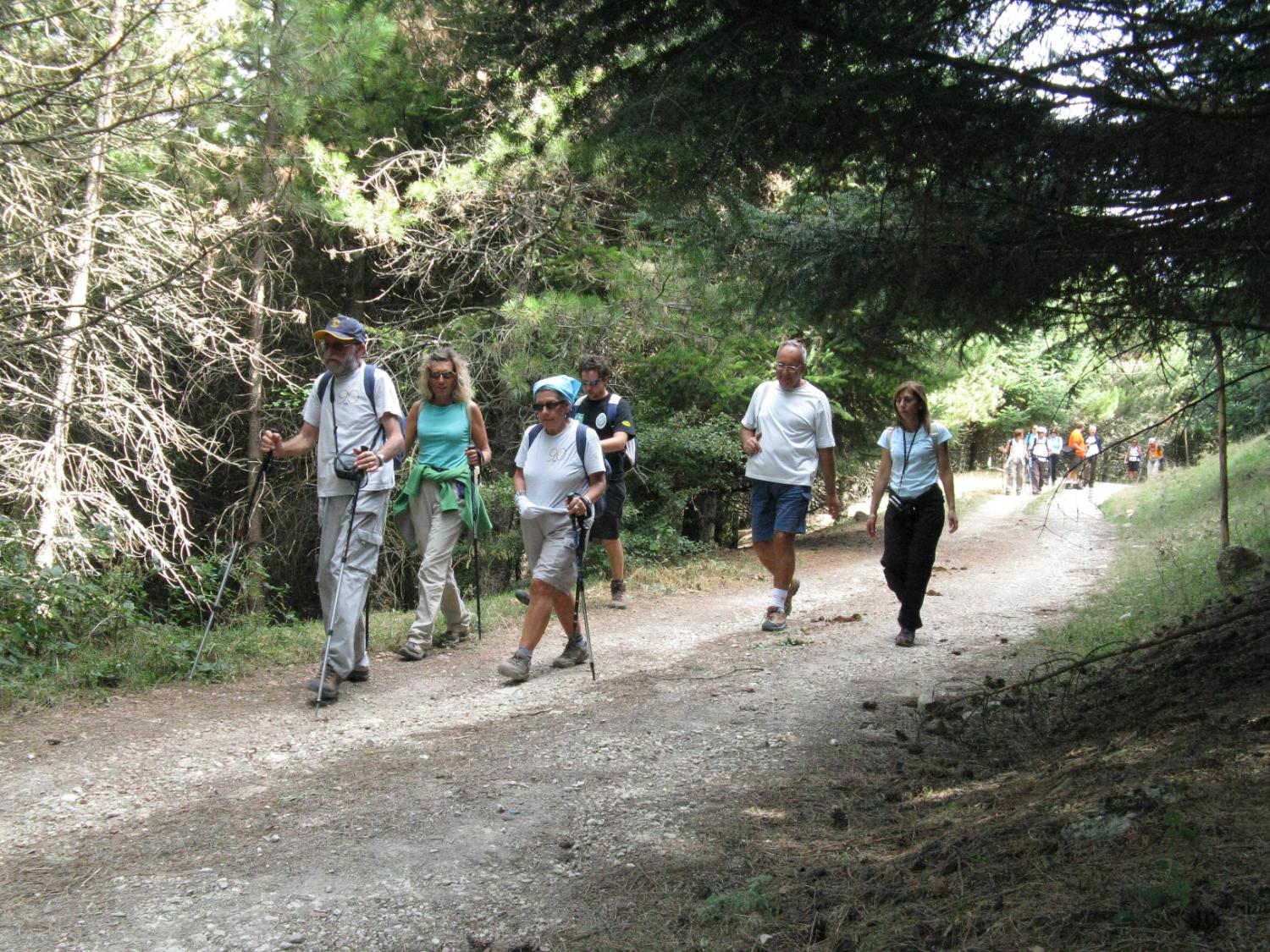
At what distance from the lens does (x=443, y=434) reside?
8.05 meters

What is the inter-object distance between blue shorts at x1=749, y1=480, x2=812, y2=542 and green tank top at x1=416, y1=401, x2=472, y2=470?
2325 millimetres

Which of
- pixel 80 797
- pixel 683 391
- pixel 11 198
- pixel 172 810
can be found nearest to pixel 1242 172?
pixel 172 810

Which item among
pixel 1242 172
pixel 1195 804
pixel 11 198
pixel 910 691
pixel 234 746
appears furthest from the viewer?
pixel 11 198

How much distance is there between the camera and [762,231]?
594cm

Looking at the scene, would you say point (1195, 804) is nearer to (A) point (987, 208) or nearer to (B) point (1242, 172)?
(B) point (1242, 172)

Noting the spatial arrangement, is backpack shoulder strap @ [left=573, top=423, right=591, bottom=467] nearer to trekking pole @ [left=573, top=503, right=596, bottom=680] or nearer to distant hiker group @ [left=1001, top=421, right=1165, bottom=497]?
trekking pole @ [left=573, top=503, right=596, bottom=680]

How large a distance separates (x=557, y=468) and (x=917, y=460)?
2.74m

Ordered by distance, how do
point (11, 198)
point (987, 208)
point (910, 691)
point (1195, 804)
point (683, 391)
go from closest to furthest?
point (1195, 804) → point (987, 208) → point (910, 691) → point (11, 198) → point (683, 391)

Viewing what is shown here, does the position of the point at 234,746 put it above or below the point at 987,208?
A: below

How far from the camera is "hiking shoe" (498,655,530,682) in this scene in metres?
6.91

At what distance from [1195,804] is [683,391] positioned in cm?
1150

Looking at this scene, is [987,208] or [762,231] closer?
[987,208]

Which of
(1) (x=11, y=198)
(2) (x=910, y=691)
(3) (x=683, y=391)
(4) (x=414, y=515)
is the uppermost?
(1) (x=11, y=198)

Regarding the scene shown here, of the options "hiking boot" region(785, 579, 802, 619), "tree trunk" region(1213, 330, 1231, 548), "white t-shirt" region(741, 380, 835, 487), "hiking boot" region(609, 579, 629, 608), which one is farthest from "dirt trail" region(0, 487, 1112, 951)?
"tree trunk" region(1213, 330, 1231, 548)
